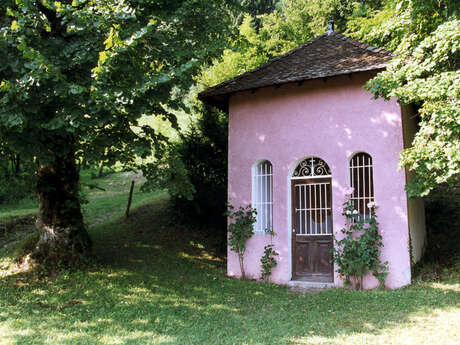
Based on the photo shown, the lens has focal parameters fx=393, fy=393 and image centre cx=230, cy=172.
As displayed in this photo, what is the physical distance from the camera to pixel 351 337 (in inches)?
219

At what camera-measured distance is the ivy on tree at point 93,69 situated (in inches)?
242

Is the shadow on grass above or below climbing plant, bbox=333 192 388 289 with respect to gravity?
below

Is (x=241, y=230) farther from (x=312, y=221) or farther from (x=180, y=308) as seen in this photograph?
(x=180, y=308)

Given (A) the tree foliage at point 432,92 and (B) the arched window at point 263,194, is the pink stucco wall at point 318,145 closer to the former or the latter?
(B) the arched window at point 263,194

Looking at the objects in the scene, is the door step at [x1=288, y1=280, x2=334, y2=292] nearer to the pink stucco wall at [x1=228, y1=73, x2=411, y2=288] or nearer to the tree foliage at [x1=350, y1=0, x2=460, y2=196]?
the pink stucco wall at [x1=228, y1=73, x2=411, y2=288]

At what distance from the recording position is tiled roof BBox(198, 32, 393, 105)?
8.90 meters

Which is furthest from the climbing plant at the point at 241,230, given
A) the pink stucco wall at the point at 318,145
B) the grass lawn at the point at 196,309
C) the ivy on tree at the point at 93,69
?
the ivy on tree at the point at 93,69

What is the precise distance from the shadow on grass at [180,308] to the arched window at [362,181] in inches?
77.1

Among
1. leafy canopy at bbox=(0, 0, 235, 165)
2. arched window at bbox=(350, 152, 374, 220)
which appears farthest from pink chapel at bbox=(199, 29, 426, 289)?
leafy canopy at bbox=(0, 0, 235, 165)

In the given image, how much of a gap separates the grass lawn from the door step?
359mm

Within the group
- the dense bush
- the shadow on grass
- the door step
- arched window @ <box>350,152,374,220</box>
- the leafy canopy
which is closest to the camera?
the shadow on grass

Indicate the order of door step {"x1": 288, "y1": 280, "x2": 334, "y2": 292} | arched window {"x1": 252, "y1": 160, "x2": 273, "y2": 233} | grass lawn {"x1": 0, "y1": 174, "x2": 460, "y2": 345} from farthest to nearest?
arched window {"x1": 252, "y1": 160, "x2": 273, "y2": 233}
door step {"x1": 288, "y1": 280, "x2": 334, "y2": 292}
grass lawn {"x1": 0, "y1": 174, "x2": 460, "y2": 345}

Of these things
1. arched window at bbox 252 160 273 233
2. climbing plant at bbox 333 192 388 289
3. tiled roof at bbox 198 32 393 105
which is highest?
tiled roof at bbox 198 32 393 105

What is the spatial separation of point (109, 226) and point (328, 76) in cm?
902
